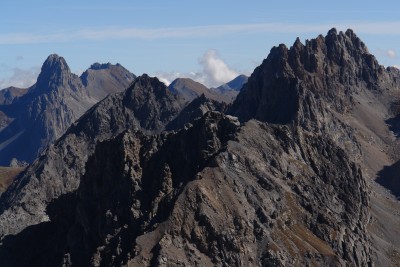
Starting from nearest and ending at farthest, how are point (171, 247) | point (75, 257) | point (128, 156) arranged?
point (171, 247) → point (75, 257) → point (128, 156)

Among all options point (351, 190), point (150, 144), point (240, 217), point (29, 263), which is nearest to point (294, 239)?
point (240, 217)

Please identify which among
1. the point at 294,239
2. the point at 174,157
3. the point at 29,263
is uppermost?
the point at 174,157

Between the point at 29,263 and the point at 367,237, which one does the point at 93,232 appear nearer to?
the point at 29,263

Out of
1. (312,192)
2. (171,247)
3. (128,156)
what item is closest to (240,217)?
(171,247)

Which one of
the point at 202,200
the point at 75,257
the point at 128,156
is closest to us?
the point at 202,200

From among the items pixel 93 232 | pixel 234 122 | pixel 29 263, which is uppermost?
pixel 234 122

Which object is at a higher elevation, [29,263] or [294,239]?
[294,239]

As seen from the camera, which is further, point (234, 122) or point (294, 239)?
point (234, 122)

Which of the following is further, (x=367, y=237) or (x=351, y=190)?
(x=351, y=190)

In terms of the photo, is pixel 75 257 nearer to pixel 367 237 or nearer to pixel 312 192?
pixel 312 192
